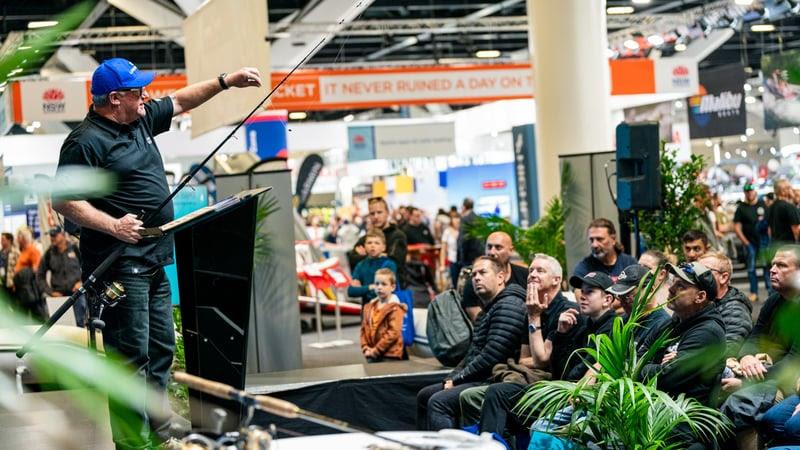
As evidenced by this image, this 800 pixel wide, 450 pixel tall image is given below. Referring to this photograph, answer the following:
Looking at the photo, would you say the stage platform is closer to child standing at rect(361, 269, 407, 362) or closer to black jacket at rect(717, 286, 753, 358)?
child standing at rect(361, 269, 407, 362)

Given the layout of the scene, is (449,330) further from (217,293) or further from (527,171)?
(527,171)

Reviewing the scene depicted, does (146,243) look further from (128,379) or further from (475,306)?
(475,306)

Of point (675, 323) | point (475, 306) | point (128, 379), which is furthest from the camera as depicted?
point (475, 306)


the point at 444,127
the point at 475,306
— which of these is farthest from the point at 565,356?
the point at 444,127

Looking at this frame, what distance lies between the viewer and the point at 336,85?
791 inches

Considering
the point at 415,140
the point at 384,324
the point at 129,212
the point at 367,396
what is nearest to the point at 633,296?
the point at 367,396

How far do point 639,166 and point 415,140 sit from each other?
18.2 m

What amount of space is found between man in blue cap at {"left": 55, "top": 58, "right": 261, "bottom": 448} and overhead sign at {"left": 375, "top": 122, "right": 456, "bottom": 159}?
75.9 feet

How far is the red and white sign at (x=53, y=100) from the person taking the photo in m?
19.2

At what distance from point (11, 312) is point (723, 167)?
30280 mm

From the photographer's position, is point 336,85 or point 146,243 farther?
point 336,85

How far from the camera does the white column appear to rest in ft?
40.4

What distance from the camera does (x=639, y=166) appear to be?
9.16m

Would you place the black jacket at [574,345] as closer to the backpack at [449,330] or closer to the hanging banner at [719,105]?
the backpack at [449,330]
